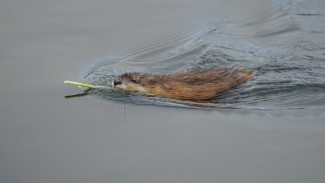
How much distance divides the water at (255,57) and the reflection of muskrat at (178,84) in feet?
0.42

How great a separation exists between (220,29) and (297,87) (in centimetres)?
225

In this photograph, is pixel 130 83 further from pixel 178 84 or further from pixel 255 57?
pixel 255 57

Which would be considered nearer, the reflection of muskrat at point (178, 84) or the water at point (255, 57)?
the reflection of muskrat at point (178, 84)

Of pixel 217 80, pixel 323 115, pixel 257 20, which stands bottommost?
pixel 323 115

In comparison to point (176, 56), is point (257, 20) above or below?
above

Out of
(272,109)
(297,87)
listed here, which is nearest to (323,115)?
(272,109)

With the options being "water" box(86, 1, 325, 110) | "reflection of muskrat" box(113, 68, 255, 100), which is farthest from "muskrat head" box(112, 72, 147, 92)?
"water" box(86, 1, 325, 110)

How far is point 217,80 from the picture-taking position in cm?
612

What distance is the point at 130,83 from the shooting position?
5898 mm

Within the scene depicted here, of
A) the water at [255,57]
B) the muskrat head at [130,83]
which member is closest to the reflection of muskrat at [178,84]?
the muskrat head at [130,83]

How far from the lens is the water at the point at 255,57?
599 cm

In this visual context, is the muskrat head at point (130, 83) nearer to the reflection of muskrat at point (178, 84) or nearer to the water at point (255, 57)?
the reflection of muskrat at point (178, 84)

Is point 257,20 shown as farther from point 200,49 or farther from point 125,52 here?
point 125,52

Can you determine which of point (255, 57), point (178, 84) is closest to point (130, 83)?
point (178, 84)
